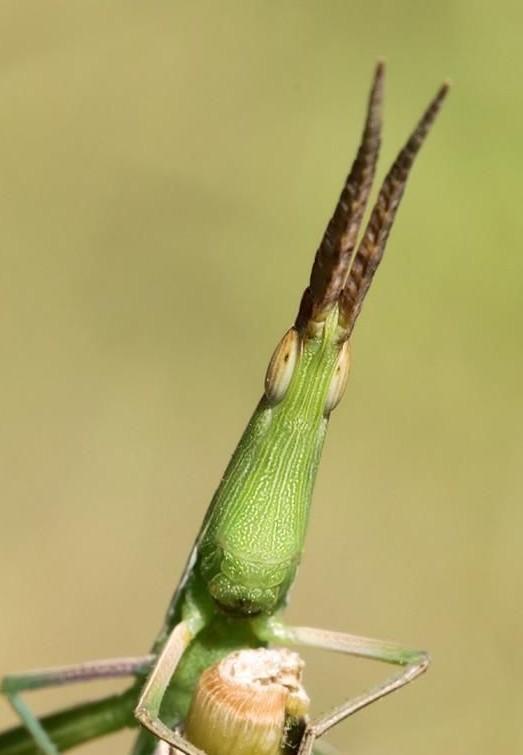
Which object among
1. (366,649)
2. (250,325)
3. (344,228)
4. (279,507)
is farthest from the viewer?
(250,325)

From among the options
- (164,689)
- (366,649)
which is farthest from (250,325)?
(164,689)

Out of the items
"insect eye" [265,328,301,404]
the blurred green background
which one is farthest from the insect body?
the blurred green background

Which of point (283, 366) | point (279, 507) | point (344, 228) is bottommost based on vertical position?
point (279, 507)

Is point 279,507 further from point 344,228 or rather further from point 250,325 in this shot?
point 250,325

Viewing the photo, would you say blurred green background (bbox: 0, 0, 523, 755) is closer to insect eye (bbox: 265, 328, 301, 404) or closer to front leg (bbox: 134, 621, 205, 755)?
front leg (bbox: 134, 621, 205, 755)

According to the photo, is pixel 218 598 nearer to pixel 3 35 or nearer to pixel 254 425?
pixel 254 425

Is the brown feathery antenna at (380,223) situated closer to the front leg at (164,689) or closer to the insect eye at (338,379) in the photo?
the insect eye at (338,379)

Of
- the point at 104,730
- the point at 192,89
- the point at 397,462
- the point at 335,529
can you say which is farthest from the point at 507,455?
the point at 104,730

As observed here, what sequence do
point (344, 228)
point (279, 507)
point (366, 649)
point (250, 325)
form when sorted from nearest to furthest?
point (344, 228) → point (279, 507) → point (366, 649) → point (250, 325)
